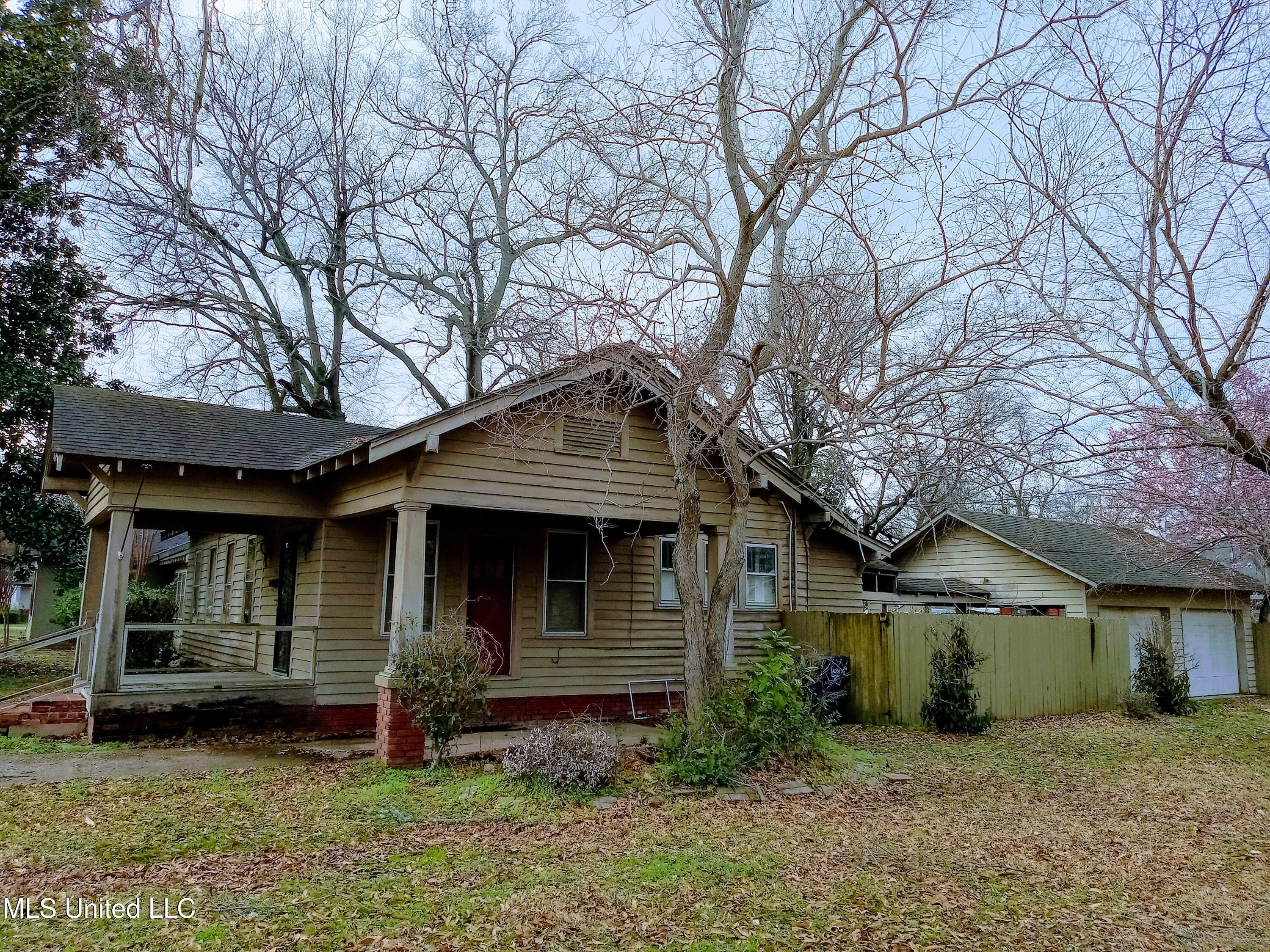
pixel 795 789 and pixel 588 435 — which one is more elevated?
pixel 588 435

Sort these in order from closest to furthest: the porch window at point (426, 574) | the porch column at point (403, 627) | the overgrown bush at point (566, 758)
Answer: the overgrown bush at point (566, 758) < the porch column at point (403, 627) < the porch window at point (426, 574)

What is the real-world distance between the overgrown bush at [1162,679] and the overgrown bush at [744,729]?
10.00 m

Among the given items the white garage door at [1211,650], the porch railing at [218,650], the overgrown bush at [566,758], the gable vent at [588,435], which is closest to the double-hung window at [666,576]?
the gable vent at [588,435]

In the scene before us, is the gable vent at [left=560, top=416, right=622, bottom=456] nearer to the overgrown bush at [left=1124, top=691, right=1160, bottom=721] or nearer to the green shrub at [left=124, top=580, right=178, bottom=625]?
the green shrub at [left=124, top=580, right=178, bottom=625]

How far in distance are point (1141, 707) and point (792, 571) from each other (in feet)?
21.7

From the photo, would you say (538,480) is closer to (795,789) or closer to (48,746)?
(795,789)

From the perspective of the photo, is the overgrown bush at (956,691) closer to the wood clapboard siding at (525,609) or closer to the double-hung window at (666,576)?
the wood clapboard siding at (525,609)

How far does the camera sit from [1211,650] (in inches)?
870

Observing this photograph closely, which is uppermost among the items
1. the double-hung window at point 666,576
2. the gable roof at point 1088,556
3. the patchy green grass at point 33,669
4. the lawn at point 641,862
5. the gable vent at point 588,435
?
the gable vent at point 588,435

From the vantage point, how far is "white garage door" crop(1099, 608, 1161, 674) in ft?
64.9

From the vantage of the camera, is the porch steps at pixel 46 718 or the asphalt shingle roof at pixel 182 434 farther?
the porch steps at pixel 46 718

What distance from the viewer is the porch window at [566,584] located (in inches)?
514

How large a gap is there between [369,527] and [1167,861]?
32.4ft

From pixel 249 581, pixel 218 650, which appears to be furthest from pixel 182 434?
pixel 218 650
